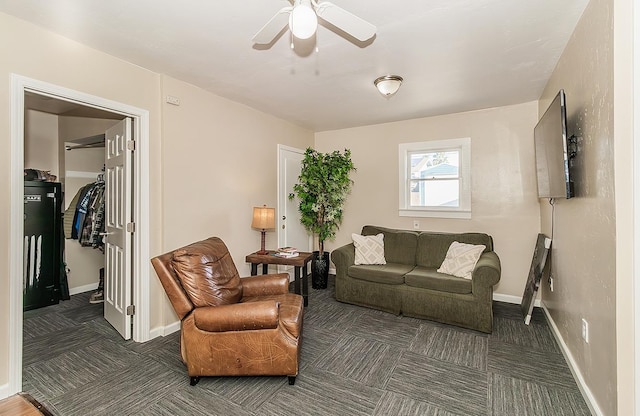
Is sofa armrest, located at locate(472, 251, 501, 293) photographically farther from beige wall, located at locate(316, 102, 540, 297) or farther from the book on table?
the book on table

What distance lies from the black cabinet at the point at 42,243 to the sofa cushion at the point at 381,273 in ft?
12.2

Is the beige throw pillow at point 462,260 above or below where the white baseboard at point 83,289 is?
above

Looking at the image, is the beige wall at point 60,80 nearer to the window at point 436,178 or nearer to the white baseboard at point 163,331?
the white baseboard at point 163,331

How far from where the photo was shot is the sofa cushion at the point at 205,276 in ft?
7.26

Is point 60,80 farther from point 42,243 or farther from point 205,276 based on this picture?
point 42,243

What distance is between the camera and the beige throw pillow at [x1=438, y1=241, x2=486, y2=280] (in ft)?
10.8

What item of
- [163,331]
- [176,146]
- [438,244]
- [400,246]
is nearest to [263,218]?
[176,146]

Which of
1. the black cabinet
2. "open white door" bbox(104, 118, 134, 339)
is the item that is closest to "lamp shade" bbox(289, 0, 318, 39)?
"open white door" bbox(104, 118, 134, 339)

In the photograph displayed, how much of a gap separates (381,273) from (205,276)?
2.04 metres

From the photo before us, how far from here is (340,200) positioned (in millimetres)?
4574

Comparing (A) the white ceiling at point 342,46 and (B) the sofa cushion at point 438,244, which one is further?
(B) the sofa cushion at point 438,244

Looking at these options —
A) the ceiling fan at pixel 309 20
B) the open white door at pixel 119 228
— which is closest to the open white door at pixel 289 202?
the open white door at pixel 119 228

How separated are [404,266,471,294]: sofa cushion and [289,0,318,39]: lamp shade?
2723 millimetres

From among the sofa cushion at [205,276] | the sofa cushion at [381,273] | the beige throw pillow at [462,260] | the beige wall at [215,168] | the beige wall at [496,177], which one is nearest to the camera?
the sofa cushion at [205,276]
